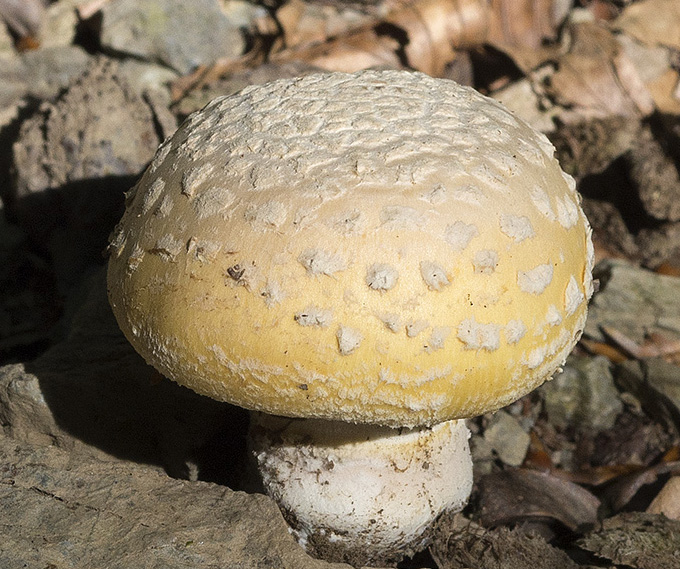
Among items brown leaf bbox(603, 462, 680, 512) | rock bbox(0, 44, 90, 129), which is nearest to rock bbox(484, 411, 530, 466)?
brown leaf bbox(603, 462, 680, 512)

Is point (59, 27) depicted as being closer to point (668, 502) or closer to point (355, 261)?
point (355, 261)

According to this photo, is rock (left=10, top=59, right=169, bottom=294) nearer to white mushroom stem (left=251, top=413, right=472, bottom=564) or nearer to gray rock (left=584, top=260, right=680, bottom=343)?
white mushroom stem (left=251, top=413, right=472, bottom=564)

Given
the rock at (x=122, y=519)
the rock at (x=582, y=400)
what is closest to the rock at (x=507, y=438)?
the rock at (x=582, y=400)

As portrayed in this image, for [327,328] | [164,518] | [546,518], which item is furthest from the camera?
[546,518]

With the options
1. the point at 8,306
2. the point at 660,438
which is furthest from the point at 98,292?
the point at 660,438

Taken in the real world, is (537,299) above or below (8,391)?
above

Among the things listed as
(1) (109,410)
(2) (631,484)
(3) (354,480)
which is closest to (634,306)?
(2) (631,484)

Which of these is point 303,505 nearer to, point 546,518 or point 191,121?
point 546,518
